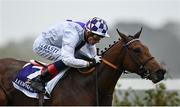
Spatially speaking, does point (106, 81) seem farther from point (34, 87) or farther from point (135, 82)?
point (135, 82)

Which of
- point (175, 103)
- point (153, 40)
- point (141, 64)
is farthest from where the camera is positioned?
point (153, 40)

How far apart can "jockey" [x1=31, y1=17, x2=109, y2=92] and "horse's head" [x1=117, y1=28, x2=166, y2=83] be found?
12.4 inches

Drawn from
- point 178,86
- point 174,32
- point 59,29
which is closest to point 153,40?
point 174,32

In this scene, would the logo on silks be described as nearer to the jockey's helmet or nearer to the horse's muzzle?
the jockey's helmet

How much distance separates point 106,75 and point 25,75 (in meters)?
1.04

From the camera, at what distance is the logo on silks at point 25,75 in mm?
8640

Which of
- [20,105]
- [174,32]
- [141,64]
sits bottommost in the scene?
[174,32]

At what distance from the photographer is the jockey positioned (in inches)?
327

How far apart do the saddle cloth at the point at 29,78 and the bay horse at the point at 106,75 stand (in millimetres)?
57

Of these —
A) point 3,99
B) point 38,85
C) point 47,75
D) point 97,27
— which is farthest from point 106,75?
point 3,99

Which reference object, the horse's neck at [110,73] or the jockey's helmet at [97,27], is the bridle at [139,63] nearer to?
the horse's neck at [110,73]

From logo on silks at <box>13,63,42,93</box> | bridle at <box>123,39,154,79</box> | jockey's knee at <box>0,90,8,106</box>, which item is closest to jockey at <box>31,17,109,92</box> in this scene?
logo on silks at <box>13,63,42,93</box>

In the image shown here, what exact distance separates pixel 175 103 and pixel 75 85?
347 cm

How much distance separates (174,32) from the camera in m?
16.3
